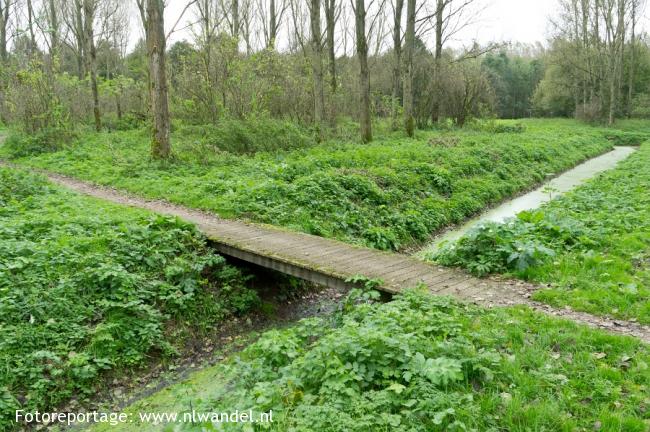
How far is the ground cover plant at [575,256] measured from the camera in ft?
18.1

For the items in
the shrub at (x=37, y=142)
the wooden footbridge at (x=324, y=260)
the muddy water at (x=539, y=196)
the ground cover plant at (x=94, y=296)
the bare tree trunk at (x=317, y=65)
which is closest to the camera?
the ground cover plant at (x=94, y=296)

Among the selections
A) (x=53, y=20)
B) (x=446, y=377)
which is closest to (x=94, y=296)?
(x=446, y=377)

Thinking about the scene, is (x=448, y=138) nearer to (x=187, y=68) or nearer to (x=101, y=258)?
(x=187, y=68)

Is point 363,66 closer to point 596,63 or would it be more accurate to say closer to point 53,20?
point 53,20

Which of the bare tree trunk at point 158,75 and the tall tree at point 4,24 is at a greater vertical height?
the tall tree at point 4,24

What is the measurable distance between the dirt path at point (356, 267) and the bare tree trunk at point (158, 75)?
18.3ft

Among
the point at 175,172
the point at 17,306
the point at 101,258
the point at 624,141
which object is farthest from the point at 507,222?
the point at 624,141

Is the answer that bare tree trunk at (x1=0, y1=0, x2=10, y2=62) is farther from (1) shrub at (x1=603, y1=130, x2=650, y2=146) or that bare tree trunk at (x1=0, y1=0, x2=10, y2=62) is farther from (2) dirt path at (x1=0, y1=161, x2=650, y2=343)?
(1) shrub at (x1=603, y1=130, x2=650, y2=146)

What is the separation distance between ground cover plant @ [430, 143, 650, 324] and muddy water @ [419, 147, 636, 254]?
591 millimetres

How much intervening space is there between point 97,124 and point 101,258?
17598mm

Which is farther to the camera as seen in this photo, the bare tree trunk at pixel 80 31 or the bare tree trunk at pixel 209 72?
the bare tree trunk at pixel 80 31

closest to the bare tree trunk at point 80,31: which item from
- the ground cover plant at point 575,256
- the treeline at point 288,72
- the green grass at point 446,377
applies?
the treeline at point 288,72

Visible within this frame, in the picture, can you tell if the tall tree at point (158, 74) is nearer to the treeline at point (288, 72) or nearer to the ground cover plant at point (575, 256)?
the treeline at point (288, 72)

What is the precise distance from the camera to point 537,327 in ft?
15.7
